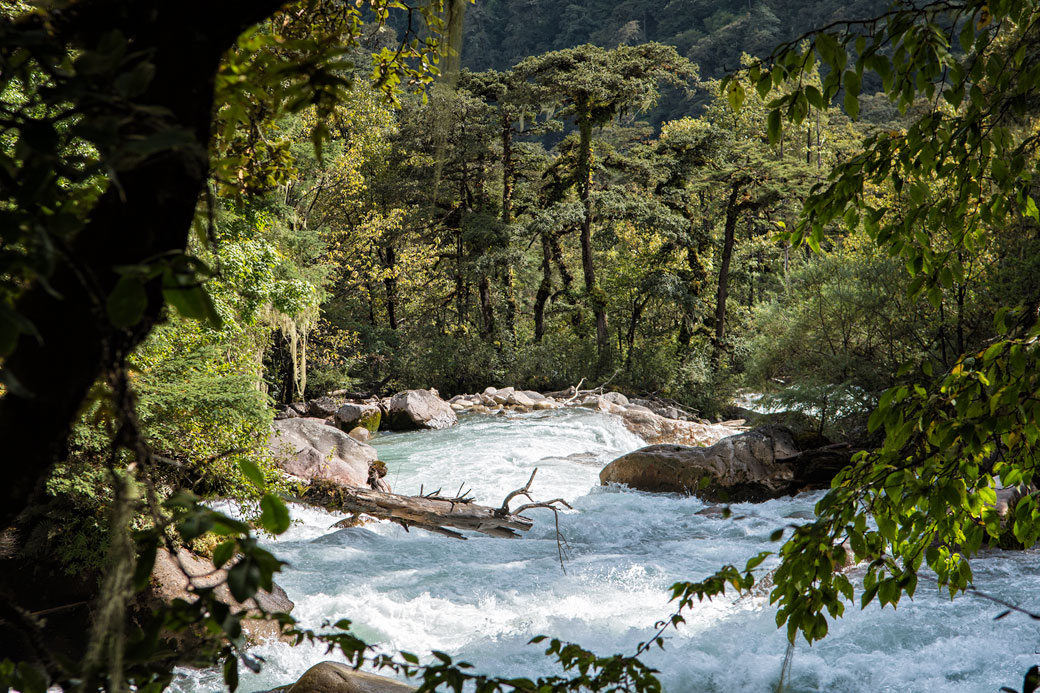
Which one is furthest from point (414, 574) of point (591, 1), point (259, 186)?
point (591, 1)

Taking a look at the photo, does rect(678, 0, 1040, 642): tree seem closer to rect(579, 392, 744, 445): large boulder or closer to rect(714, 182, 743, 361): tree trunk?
rect(579, 392, 744, 445): large boulder

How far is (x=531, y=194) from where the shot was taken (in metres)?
23.5

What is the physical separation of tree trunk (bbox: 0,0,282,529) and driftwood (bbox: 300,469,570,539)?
782 centimetres

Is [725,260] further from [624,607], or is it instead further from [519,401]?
[624,607]

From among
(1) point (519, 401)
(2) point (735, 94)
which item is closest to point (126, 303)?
(2) point (735, 94)

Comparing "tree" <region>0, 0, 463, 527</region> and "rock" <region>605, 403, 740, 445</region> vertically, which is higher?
"tree" <region>0, 0, 463, 527</region>

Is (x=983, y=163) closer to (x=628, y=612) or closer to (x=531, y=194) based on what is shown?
(x=628, y=612)

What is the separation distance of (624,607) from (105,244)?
6.46m

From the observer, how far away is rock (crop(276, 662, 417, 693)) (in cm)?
398

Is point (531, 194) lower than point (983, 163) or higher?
higher

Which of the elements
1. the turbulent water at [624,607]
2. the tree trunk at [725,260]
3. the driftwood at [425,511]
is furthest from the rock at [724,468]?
the tree trunk at [725,260]

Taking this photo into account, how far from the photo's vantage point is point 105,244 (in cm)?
73

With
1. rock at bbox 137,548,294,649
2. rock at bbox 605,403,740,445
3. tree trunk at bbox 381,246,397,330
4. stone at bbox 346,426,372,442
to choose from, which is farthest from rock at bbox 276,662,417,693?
tree trunk at bbox 381,246,397,330

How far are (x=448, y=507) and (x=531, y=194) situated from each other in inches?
645
